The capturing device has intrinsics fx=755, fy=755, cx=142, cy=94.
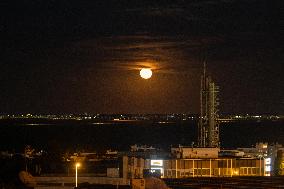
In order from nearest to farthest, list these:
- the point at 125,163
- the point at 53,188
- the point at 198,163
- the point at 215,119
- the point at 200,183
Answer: the point at 200,183, the point at 53,188, the point at 125,163, the point at 198,163, the point at 215,119

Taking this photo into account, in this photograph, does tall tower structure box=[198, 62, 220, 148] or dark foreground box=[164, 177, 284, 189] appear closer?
dark foreground box=[164, 177, 284, 189]

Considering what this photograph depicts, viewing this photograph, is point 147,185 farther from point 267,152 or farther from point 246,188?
point 267,152

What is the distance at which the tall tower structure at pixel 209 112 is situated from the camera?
5494cm

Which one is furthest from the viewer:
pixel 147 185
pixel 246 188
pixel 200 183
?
pixel 200 183

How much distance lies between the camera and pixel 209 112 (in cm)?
5484

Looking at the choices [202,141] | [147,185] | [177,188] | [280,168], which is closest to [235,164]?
[280,168]

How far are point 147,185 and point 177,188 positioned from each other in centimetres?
365

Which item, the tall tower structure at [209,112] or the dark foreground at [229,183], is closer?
the dark foreground at [229,183]

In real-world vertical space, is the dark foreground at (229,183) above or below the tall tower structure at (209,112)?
below

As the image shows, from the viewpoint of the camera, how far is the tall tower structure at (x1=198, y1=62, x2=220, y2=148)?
2163 inches

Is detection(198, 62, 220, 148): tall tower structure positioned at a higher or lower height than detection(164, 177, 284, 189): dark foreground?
higher

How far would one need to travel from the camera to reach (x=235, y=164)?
4512cm

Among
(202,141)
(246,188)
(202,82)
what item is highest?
(202,82)

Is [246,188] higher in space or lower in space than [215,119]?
lower
